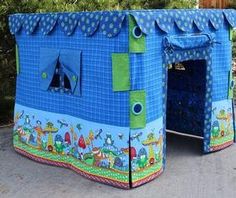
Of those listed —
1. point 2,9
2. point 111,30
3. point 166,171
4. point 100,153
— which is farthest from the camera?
point 2,9

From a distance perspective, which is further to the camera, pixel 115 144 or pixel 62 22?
pixel 62 22

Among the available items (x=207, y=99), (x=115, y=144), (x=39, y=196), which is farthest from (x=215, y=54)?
(x=39, y=196)

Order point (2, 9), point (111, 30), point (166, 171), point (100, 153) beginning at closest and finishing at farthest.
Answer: point (111, 30) → point (100, 153) → point (166, 171) → point (2, 9)

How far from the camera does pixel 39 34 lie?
6234 millimetres

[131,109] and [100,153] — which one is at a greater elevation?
[131,109]

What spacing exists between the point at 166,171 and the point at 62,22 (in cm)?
234

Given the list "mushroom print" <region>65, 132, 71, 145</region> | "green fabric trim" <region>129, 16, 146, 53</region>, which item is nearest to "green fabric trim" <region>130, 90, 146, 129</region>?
"green fabric trim" <region>129, 16, 146, 53</region>

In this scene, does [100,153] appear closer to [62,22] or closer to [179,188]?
[179,188]

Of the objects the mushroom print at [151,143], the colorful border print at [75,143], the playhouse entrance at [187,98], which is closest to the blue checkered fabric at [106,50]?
the colorful border print at [75,143]

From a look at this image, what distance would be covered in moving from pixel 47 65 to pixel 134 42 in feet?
4.90

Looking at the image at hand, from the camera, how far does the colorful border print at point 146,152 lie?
17.7 feet

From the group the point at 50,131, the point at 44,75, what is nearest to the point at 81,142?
the point at 50,131

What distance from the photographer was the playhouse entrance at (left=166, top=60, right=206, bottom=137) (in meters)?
6.87

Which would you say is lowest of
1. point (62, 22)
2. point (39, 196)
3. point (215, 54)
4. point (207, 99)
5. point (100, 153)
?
point (39, 196)
